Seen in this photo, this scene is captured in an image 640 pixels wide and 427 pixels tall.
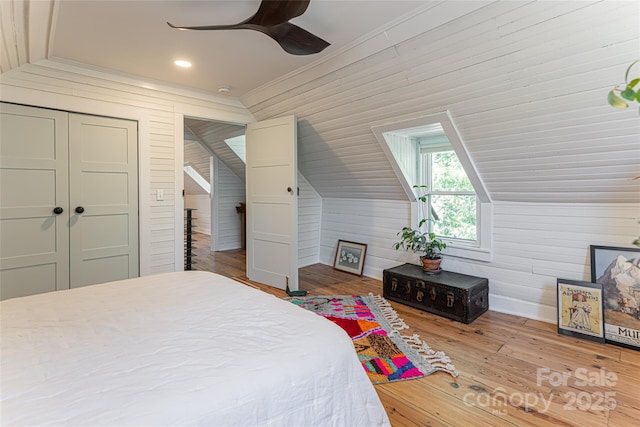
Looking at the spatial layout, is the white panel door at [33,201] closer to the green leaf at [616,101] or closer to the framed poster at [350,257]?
the framed poster at [350,257]

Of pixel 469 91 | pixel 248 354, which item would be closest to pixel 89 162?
pixel 248 354

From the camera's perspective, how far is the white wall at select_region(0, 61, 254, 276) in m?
2.78

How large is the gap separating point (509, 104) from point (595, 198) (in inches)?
41.9

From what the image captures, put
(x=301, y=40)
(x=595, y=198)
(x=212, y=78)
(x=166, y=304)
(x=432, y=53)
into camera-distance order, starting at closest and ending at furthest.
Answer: (x=166, y=304) < (x=301, y=40) < (x=432, y=53) < (x=595, y=198) < (x=212, y=78)

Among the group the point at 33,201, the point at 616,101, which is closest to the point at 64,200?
the point at 33,201

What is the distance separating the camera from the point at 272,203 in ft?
12.5

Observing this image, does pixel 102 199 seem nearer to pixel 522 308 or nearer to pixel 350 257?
pixel 350 257

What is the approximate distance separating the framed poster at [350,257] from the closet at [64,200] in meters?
2.49

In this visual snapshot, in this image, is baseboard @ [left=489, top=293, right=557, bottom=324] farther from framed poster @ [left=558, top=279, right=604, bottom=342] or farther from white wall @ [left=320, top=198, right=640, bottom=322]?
framed poster @ [left=558, top=279, right=604, bottom=342]

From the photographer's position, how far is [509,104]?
2.32m

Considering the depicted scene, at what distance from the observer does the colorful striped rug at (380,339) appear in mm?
2076

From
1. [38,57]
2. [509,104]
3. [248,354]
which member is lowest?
[248,354]

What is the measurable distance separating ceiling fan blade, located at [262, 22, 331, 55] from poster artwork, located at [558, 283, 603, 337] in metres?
2.59

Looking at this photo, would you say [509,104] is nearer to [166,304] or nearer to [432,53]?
[432,53]
